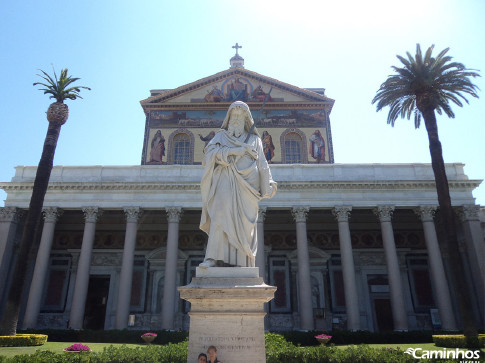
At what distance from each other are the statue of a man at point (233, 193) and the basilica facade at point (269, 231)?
16.9 metres

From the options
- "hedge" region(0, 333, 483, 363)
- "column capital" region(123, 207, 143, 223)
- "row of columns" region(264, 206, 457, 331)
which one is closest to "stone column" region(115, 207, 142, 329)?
"column capital" region(123, 207, 143, 223)

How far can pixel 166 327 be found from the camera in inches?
856

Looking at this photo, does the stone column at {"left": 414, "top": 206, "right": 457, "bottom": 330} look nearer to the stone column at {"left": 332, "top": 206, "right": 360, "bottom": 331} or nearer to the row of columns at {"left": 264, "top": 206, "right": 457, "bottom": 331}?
the row of columns at {"left": 264, "top": 206, "right": 457, "bottom": 331}

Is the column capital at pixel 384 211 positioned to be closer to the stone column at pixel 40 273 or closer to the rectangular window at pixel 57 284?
the stone column at pixel 40 273

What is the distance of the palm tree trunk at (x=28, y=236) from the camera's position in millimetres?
18406

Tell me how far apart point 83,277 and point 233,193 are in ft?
66.6

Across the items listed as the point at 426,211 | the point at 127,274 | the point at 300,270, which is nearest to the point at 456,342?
the point at 300,270

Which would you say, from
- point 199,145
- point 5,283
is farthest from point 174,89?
point 5,283

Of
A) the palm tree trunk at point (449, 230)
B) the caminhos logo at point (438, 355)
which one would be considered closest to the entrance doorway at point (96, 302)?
the palm tree trunk at point (449, 230)

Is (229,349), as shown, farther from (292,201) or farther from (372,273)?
(372,273)

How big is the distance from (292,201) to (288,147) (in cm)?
869

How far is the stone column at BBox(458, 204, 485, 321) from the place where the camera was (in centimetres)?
2288

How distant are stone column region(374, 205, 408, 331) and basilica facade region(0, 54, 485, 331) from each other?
63 mm

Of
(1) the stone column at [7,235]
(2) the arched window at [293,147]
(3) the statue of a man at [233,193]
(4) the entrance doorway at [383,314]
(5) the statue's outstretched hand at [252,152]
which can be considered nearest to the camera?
(3) the statue of a man at [233,193]
